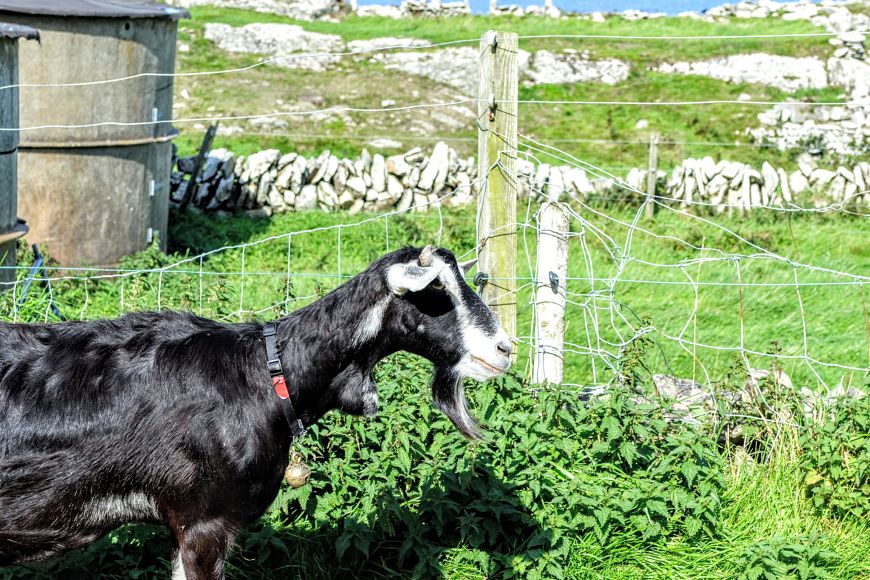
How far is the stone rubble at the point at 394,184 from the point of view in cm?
1364

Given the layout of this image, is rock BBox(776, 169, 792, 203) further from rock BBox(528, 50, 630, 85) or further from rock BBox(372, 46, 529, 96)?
rock BBox(372, 46, 529, 96)

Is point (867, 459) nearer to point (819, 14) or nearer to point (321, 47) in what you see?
point (321, 47)

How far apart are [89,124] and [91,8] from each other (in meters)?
1.30

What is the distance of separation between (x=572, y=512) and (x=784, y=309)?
16.8 ft

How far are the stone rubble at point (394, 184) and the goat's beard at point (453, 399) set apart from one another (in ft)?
29.3

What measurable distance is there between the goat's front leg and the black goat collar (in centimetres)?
50

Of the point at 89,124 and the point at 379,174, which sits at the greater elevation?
the point at 89,124

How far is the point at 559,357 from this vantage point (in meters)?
5.80

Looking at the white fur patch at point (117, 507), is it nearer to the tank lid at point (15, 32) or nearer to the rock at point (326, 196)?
the tank lid at point (15, 32)

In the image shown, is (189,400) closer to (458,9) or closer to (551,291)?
(551,291)

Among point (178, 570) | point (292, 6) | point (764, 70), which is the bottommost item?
point (178, 570)

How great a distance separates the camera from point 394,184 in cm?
1402

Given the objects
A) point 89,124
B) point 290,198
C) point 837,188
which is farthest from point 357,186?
point 837,188

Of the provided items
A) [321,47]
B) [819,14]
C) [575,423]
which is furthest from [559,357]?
[819,14]
